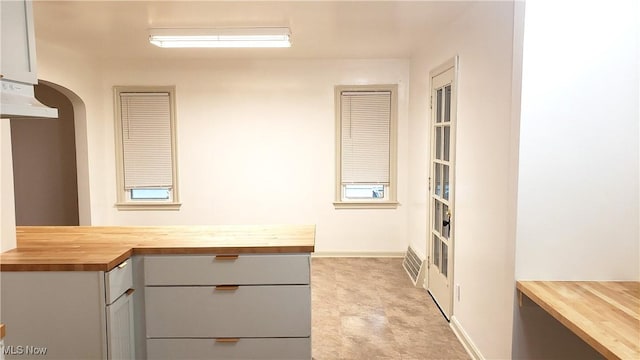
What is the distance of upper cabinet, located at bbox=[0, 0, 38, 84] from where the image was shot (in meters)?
1.87

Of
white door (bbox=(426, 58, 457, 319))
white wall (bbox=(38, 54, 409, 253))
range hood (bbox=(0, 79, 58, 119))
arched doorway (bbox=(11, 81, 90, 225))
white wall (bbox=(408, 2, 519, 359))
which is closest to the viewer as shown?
range hood (bbox=(0, 79, 58, 119))

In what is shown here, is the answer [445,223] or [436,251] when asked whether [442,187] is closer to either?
[445,223]

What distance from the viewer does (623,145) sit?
7.84 feet

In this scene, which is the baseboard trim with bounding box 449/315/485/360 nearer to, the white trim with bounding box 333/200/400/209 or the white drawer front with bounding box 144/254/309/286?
the white drawer front with bounding box 144/254/309/286

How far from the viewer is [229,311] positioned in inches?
104

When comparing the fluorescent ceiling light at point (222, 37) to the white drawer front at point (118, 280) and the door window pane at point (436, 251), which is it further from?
the door window pane at point (436, 251)

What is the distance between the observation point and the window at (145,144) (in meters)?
5.75

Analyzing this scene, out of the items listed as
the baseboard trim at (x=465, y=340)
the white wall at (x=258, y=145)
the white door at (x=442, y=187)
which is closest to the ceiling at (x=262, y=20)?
the white door at (x=442, y=187)

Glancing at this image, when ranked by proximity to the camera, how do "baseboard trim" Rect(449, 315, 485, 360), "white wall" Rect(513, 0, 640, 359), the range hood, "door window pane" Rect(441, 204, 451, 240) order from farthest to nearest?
"door window pane" Rect(441, 204, 451, 240) < "baseboard trim" Rect(449, 315, 485, 360) < "white wall" Rect(513, 0, 640, 359) < the range hood

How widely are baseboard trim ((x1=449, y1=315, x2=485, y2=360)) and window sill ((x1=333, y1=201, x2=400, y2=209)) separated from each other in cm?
221

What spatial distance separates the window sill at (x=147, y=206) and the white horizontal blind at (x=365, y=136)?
2.21 metres

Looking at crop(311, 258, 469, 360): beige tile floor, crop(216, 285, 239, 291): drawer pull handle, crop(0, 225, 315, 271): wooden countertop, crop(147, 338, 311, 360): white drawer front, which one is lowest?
crop(311, 258, 469, 360): beige tile floor

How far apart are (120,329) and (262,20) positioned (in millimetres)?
2488

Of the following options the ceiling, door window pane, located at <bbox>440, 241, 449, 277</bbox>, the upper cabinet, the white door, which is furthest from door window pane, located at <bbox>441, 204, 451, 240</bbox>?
the upper cabinet
